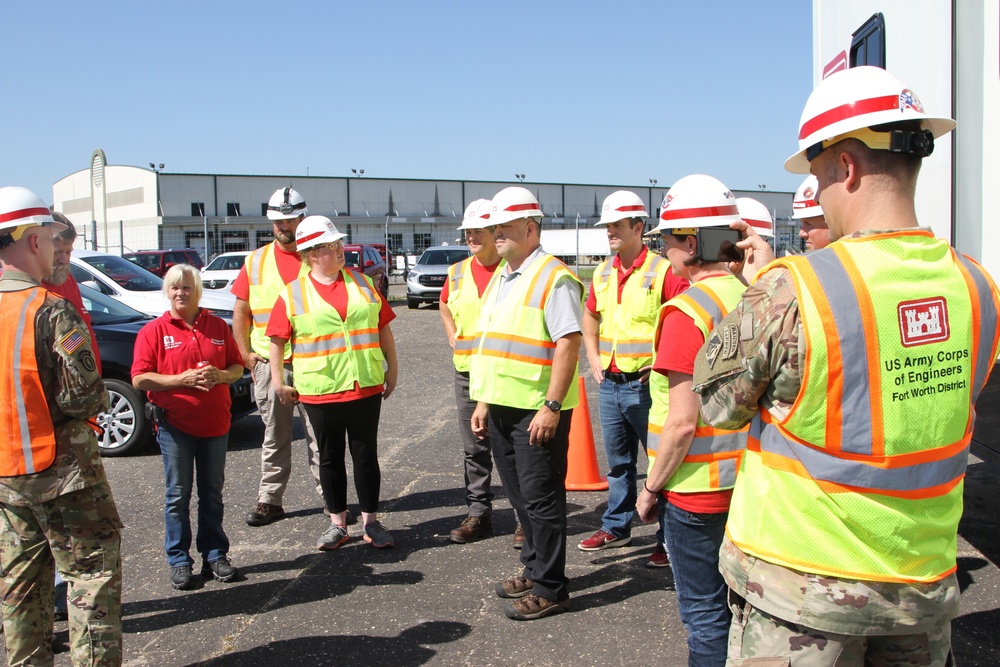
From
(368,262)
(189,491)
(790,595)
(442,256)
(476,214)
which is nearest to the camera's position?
(790,595)

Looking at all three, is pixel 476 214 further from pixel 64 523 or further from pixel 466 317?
pixel 64 523

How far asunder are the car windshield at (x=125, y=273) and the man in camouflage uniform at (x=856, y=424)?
9749mm

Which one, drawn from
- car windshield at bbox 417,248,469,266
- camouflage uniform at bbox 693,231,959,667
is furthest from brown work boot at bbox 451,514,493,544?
car windshield at bbox 417,248,469,266

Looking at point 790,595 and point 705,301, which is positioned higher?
point 705,301

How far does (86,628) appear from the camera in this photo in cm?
314

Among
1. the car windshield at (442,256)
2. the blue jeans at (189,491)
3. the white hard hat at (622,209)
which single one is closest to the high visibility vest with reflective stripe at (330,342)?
the blue jeans at (189,491)

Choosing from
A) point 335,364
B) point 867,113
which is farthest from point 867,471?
point 335,364

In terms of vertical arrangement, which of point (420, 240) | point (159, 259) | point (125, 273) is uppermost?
point (420, 240)

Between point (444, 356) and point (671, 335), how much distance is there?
11.3m

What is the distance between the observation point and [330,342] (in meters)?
5.12

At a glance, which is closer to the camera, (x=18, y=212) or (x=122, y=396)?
(x=18, y=212)

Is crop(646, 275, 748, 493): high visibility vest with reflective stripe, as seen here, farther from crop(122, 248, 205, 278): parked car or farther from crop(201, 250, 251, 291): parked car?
crop(122, 248, 205, 278): parked car

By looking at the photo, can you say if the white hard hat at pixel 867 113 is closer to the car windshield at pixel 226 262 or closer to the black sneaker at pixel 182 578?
the black sneaker at pixel 182 578

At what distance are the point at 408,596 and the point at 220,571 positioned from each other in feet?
3.57
